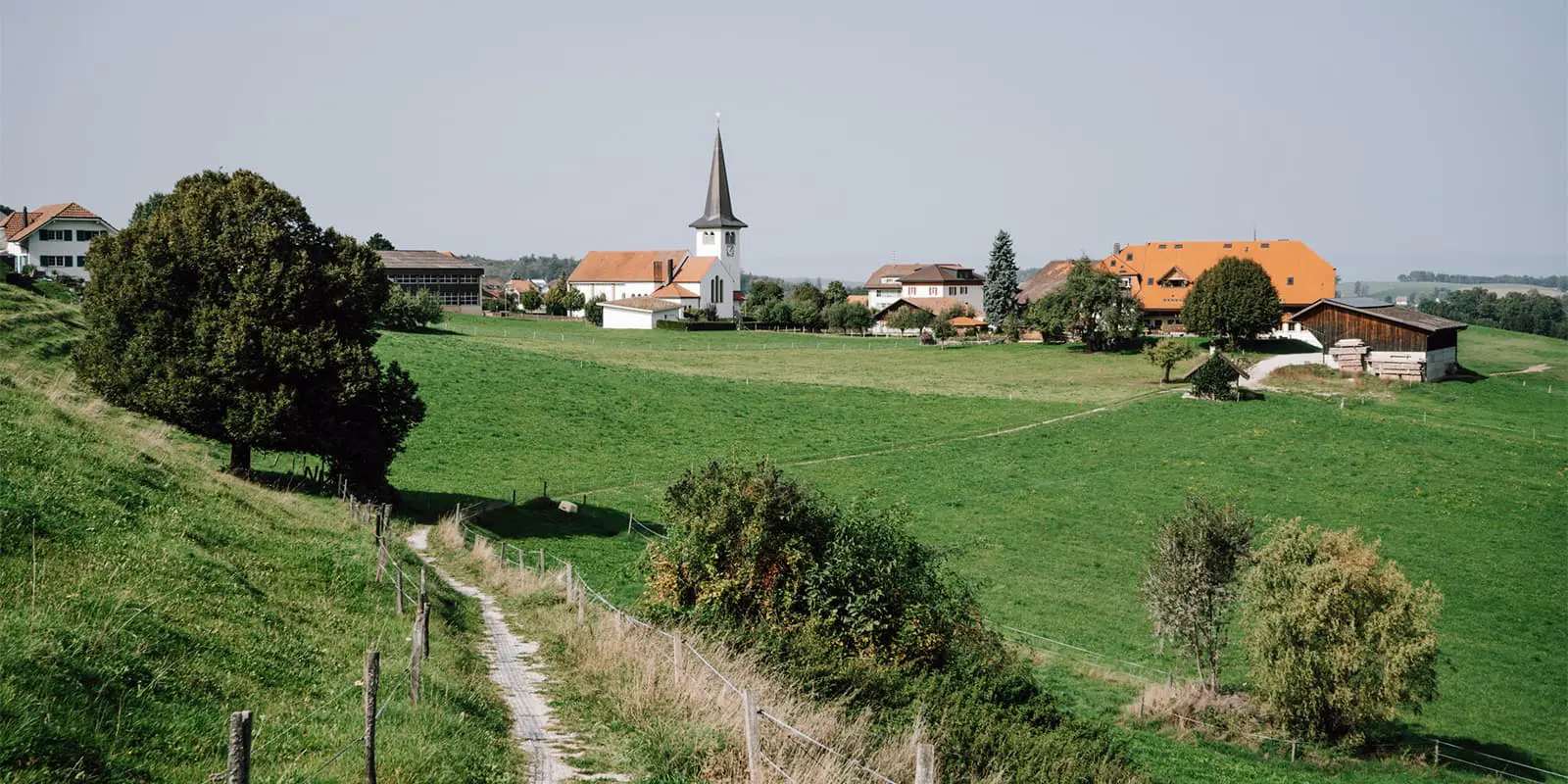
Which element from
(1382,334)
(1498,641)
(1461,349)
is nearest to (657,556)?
(1498,641)

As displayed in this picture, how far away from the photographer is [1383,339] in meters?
72.9

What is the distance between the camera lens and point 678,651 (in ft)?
49.0

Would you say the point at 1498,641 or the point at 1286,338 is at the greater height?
the point at 1286,338

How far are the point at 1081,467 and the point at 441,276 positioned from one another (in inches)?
4382

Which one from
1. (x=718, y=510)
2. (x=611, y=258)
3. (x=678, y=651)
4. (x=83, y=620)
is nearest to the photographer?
(x=83, y=620)

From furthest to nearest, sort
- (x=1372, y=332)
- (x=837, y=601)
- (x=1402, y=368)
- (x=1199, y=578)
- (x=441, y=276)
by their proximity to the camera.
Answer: (x=441, y=276) < (x=1372, y=332) < (x=1402, y=368) < (x=1199, y=578) < (x=837, y=601)

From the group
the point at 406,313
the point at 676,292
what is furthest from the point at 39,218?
the point at 676,292

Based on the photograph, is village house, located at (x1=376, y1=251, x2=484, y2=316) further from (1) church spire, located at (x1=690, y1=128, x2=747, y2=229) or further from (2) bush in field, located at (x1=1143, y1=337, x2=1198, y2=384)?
(2) bush in field, located at (x1=1143, y1=337, x2=1198, y2=384)

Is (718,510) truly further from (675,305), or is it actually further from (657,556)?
(675,305)

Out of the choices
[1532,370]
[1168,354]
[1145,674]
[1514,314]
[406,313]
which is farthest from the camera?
[1514,314]

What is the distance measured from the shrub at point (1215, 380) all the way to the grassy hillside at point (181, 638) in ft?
181

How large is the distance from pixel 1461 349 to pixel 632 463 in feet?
256

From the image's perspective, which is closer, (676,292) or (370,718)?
(370,718)

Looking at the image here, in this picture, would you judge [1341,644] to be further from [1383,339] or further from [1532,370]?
[1532,370]
